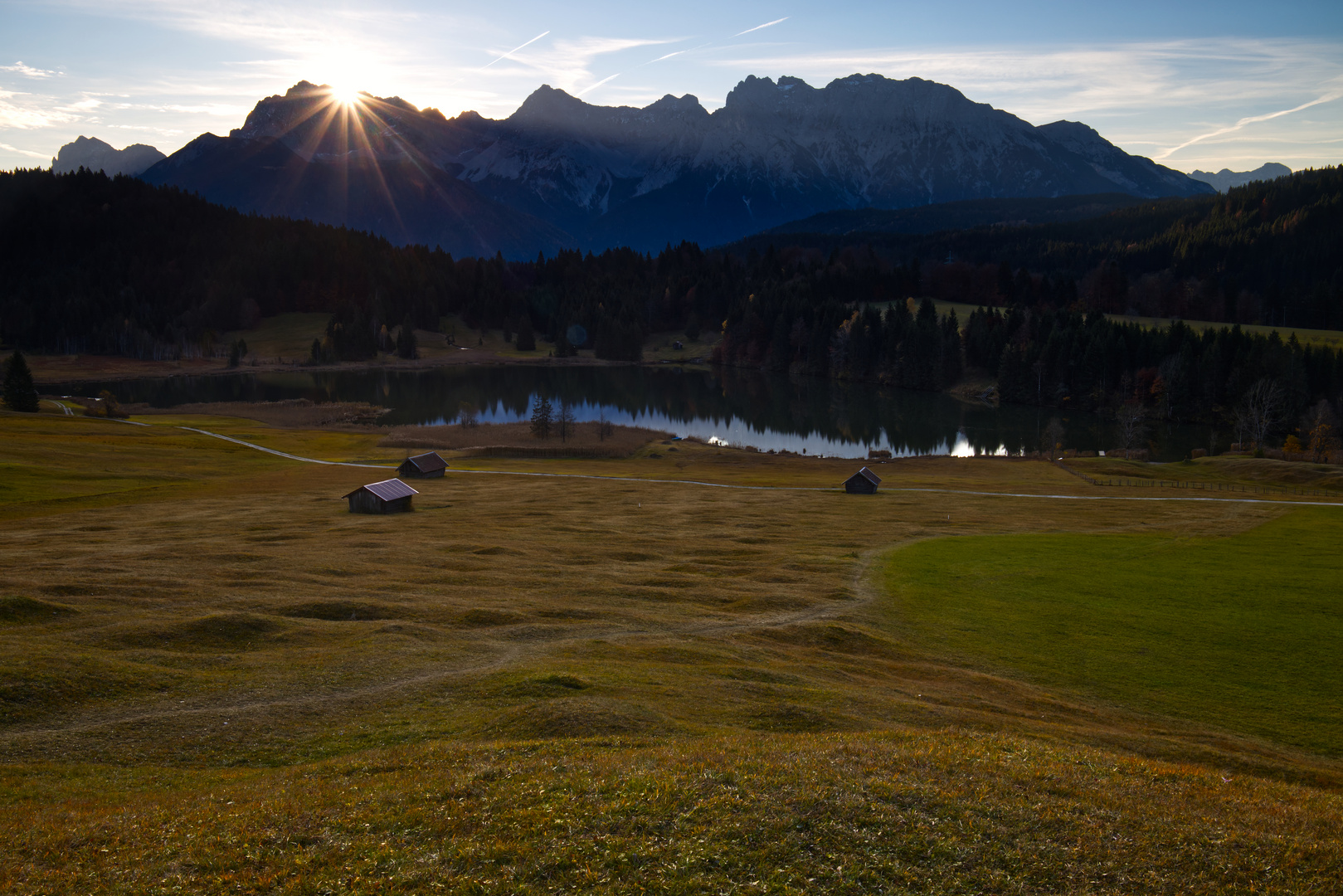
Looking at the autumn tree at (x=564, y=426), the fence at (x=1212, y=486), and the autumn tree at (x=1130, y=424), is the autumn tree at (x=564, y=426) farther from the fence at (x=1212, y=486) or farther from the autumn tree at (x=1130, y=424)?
the autumn tree at (x=1130, y=424)

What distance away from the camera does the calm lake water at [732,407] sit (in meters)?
126

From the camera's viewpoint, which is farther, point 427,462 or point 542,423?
point 542,423

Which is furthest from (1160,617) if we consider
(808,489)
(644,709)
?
(808,489)

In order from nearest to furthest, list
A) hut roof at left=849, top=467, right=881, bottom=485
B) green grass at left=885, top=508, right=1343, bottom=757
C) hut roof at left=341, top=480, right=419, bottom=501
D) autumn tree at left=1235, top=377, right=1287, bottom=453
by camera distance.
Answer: green grass at left=885, top=508, right=1343, bottom=757 → hut roof at left=341, top=480, right=419, bottom=501 → hut roof at left=849, top=467, right=881, bottom=485 → autumn tree at left=1235, top=377, right=1287, bottom=453

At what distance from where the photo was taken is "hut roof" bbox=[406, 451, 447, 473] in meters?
80.1

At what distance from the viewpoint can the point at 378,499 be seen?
6191 cm

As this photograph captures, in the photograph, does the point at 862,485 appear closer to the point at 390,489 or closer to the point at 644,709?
the point at 390,489

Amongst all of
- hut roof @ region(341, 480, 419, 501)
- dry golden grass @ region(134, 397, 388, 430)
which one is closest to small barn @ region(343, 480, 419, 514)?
hut roof @ region(341, 480, 419, 501)

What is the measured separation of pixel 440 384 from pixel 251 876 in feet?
591

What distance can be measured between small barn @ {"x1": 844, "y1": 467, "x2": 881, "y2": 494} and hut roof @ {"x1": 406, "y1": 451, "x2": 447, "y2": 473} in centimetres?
4156

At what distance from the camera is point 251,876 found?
41.5 feet

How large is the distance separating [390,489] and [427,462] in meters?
18.1

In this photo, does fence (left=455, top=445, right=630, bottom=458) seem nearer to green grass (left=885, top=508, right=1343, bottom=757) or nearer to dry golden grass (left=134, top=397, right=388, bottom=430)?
dry golden grass (left=134, top=397, right=388, bottom=430)

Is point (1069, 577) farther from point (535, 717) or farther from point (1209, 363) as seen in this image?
point (1209, 363)
